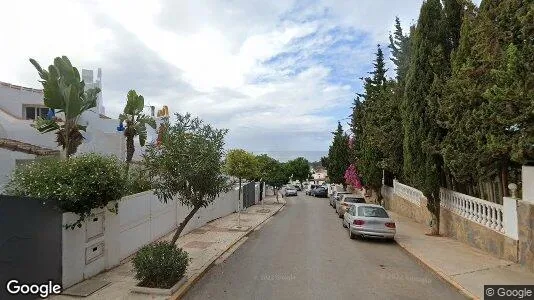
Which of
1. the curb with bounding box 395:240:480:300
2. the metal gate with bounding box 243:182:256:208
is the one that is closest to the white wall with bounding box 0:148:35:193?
the curb with bounding box 395:240:480:300

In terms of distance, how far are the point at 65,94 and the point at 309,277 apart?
8833 mm

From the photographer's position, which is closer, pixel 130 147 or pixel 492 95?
pixel 492 95

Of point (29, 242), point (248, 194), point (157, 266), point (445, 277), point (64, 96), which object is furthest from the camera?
point (248, 194)

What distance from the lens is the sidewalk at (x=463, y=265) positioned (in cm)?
982

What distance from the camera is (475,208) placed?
14.5m

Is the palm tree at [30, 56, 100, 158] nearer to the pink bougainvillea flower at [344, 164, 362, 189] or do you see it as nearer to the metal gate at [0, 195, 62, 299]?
the metal gate at [0, 195, 62, 299]

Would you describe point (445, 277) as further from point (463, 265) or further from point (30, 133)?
point (30, 133)

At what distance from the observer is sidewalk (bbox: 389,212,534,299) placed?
9820 mm

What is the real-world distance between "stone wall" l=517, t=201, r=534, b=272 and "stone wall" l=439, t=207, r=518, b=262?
36cm

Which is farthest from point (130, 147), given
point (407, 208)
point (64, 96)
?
point (407, 208)

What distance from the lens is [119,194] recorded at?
9.71m

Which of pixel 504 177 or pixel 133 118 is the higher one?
pixel 133 118

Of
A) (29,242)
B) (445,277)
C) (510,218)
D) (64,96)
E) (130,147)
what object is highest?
(64,96)

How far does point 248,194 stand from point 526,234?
27.5m
